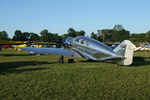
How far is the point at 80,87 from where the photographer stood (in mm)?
6043

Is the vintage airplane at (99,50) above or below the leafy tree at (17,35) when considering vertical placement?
below

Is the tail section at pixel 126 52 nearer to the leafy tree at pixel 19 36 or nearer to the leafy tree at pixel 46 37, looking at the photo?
the leafy tree at pixel 46 37

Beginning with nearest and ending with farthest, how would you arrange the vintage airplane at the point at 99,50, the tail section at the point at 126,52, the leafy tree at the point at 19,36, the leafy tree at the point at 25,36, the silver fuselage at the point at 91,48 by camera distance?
the tail section at the point at 126,52, the vintage airplane at the point at 99,50, the silver fuselage at the point at 91,48, the leafy tree at the point at 19,36, the leafy tree at the point at 25,36

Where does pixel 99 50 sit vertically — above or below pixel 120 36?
below

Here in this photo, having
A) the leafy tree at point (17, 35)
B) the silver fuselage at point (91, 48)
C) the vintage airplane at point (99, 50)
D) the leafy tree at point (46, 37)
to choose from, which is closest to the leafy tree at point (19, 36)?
the leafy tree at point (17, 35)

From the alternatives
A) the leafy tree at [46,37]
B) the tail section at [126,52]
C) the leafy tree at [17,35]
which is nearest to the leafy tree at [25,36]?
the leafy tree at [17,35]

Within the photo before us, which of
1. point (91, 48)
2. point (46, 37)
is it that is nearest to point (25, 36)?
point (46, 37)

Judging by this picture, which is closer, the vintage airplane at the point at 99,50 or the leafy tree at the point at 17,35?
the vintage airplane at the point at 99,50

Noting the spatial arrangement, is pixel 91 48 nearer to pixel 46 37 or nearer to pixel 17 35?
pixel 46 37

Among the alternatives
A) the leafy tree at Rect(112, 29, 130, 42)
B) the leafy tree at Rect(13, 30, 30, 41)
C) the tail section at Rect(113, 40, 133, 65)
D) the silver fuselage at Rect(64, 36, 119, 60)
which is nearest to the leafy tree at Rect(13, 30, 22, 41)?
the leafy tree at Rect(13, 30, 30, 41)

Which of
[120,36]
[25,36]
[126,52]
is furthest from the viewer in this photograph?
[25,36]

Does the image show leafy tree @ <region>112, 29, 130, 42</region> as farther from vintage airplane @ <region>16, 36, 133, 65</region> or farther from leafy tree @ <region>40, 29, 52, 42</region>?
vintage airplane @ <region>16, 36, 133, 65</region>

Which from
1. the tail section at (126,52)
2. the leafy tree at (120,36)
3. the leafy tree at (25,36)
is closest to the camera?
the tail section at (126,52)

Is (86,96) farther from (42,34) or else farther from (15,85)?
(42,34)
